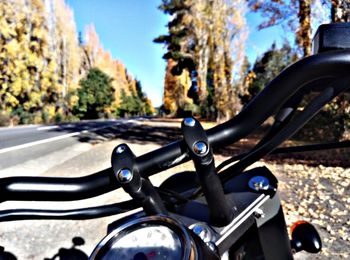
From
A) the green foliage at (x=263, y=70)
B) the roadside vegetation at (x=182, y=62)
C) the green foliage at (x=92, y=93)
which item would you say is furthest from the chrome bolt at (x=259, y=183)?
the green foliage at (x=92, y=93)

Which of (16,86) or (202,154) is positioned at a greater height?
(16,86)

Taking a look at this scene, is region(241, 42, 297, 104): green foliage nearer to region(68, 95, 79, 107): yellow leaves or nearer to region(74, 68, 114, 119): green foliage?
region(74, 68, 114, 119): green foliage

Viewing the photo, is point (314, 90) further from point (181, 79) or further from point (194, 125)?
point (181, 79)

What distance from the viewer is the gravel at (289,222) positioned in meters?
3.06

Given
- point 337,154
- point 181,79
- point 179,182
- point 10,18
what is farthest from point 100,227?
point 181,79

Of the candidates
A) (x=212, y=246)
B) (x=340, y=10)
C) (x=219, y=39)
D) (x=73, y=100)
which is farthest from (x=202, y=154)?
(x=73, y=100)

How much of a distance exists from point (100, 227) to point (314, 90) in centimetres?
334

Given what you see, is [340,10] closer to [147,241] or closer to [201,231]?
[201,231]

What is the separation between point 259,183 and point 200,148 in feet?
1.57

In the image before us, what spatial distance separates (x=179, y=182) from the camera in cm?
Result: 108

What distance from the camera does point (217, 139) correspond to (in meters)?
0.64

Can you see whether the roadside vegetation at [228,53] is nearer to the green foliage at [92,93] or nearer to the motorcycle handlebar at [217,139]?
the motorcycle handlebar at [217,139]

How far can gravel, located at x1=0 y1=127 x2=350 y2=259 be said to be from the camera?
3062 mm

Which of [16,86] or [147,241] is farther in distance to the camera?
[16,86]
